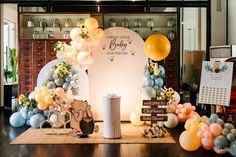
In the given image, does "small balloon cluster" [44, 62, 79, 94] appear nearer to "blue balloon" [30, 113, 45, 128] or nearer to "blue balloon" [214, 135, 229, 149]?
"blue balloon" [30, 113, 45, 128]

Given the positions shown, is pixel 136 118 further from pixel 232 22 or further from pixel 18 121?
pixel 232 22

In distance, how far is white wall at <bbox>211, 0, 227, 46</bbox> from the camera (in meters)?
8.04

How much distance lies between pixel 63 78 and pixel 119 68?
0.90m

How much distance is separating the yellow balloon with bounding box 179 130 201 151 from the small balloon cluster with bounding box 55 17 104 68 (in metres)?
1.99

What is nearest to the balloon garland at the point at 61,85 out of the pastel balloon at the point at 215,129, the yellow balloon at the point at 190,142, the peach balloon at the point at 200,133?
the yellow balloon at the point at 190,142

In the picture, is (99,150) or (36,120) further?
(36,120)

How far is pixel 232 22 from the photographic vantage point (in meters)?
7.66

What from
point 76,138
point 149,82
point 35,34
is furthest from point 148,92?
point 35,34

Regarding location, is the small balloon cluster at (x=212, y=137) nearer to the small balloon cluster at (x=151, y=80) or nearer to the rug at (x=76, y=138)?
the rug at (x=76, y=138)

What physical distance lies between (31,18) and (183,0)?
12.6 ft

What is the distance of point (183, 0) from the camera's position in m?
7.99

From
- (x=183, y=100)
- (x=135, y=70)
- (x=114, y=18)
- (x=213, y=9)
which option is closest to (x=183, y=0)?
(x=213, y=9)

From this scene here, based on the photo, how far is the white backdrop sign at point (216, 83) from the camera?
4309mm

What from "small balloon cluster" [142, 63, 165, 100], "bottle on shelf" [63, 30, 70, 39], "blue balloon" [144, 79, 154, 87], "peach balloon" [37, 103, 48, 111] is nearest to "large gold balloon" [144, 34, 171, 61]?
"small balloon cluster" [142, 63, 165, 100]
